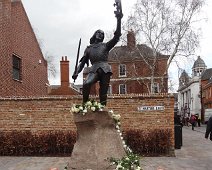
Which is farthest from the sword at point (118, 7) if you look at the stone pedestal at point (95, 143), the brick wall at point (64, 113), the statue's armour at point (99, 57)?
the brick wall at point (64, 113)

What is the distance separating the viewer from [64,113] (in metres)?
13.9

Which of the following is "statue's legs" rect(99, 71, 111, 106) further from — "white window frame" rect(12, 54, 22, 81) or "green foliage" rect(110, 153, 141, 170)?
"white window frame" rect(12, 54, 22, 81)

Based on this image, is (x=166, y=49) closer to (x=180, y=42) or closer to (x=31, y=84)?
(x=180, y=42)

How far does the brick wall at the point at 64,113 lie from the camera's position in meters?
13.6

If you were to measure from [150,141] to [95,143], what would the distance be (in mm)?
5814

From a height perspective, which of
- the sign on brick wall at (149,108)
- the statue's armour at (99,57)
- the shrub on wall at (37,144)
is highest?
the statue's armour at (99,57)

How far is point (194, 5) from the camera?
2872 centimetres

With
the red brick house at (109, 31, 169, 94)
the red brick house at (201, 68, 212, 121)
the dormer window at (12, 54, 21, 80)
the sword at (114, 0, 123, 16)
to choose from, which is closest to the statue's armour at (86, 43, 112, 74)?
the sword at (114, 0, 123, 16)

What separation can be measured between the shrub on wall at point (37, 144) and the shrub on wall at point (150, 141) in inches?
80.7

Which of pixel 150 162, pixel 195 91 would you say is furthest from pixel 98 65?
pixel 195 91

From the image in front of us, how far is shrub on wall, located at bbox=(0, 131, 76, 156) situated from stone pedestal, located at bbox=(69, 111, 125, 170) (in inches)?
218

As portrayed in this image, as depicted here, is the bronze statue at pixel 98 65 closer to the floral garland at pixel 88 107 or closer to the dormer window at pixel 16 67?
the floral garland at pixel 88 107

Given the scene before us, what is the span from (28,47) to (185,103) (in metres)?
65.1

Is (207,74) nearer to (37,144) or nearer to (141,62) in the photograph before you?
(141,62)
